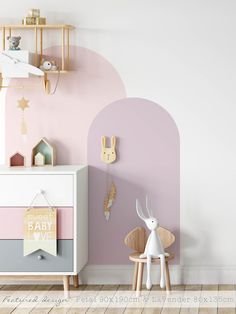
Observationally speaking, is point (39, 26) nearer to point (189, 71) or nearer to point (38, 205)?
point (189, 71)

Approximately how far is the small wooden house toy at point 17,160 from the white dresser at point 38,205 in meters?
0.30

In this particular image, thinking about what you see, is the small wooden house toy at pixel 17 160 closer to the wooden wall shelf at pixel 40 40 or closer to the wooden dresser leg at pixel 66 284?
the wooden wall shelf at pixel 40 40

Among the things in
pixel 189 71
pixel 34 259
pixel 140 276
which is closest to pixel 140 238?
pixel 140 276

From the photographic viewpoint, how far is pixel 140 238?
16.1 feet

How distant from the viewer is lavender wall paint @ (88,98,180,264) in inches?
195

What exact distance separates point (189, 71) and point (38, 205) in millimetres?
1318

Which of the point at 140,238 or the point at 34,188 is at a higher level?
the point at 34,188

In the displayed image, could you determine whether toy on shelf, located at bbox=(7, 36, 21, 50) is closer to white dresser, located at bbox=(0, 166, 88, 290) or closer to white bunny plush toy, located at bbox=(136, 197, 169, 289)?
white dresser, located at bbox=(0, 166, 88, 290)

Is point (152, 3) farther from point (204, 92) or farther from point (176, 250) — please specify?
point (176, 250)

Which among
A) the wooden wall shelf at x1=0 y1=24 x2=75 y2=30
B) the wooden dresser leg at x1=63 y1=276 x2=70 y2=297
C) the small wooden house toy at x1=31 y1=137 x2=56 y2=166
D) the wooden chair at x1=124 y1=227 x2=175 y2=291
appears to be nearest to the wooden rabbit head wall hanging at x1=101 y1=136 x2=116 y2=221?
the wooden chair at x1=124 y1=227 x2=175 y2=291

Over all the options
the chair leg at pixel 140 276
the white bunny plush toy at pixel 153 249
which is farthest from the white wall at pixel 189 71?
the chair leg at pixel 140 276

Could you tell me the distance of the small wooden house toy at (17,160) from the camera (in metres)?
4.90

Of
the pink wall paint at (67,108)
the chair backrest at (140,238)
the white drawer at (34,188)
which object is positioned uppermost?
the pink wall paint at (67,108)

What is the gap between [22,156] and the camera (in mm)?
4926
